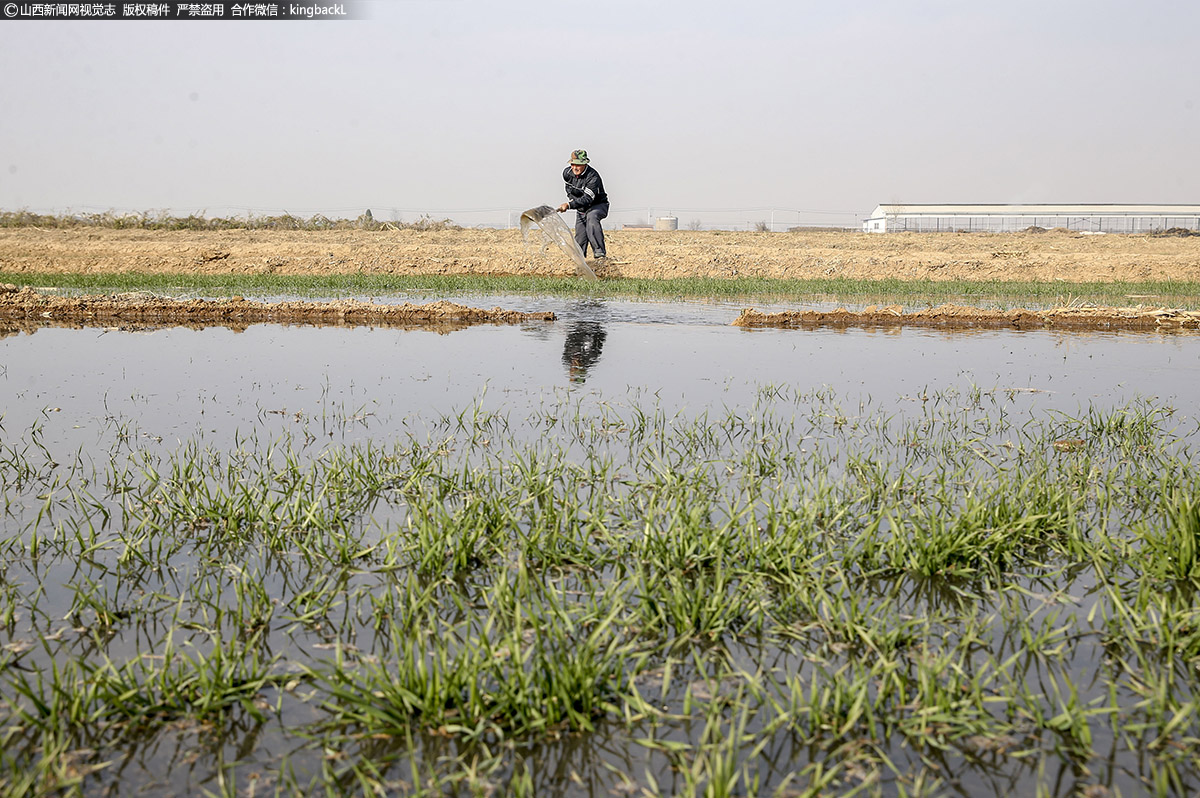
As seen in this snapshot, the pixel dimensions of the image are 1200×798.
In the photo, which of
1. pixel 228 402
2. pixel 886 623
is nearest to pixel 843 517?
pixel 886 623

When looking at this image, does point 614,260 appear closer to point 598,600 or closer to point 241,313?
point 241,313

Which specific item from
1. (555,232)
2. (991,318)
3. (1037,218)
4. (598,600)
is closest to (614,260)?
(555,232)

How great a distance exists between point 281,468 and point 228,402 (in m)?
2.21

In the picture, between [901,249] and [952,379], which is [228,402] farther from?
[901,249]

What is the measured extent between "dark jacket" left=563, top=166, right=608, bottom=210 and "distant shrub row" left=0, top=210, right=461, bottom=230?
17238mm

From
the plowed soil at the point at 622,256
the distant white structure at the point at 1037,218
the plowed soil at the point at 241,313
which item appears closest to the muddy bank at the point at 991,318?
the plowed soil at the point at 241,313

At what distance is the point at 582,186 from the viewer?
19.2 m

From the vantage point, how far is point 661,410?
6867 mm

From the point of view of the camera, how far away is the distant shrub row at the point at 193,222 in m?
35.7

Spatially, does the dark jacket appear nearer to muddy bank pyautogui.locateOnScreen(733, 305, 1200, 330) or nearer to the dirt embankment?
the dirt embankment

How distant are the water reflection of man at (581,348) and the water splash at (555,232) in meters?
6.78

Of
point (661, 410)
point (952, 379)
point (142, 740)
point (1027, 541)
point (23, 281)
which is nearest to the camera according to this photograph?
point (142, 740)

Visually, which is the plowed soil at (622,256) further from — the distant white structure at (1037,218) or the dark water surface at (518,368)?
the distant white structure at (1037,218)

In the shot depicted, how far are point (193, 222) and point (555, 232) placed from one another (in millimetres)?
21890
